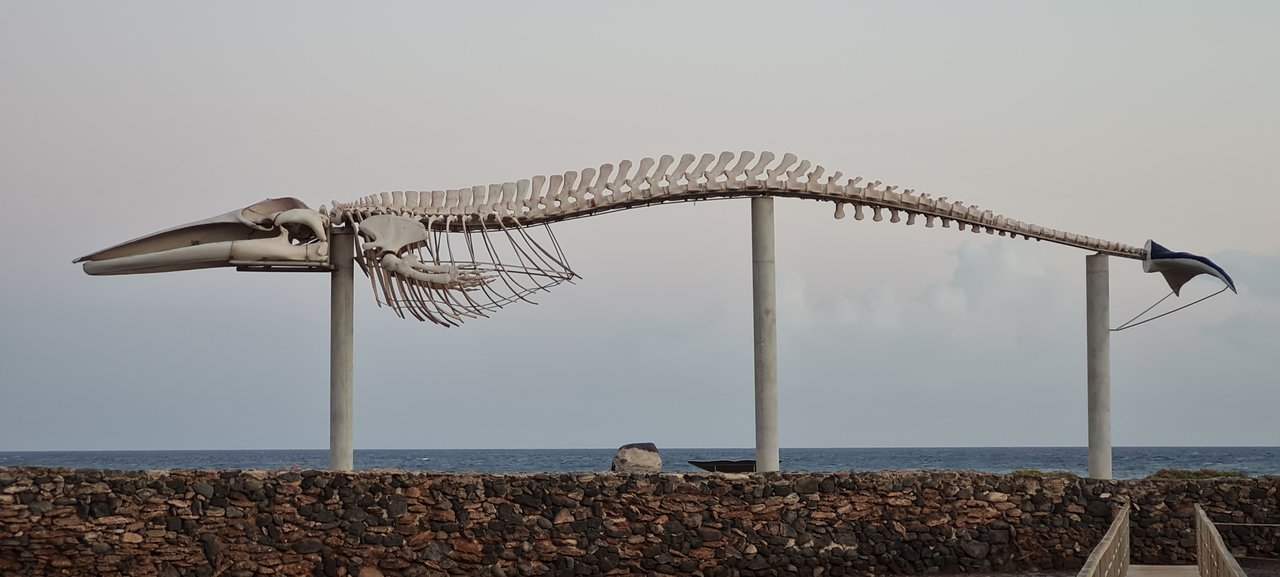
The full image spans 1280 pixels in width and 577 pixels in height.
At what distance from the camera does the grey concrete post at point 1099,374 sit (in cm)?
1797

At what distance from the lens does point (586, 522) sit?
15492mm

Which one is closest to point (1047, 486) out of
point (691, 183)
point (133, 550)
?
point (691, 183)

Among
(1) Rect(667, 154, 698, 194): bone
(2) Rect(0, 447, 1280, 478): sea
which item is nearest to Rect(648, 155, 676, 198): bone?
(1) Rect(667, 154, 698, 194): bone

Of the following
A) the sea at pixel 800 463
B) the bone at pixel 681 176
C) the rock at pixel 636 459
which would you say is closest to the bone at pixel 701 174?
the bone at pixel 681 176

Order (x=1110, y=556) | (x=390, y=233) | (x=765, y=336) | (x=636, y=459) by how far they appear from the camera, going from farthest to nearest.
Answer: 1. (x=636, y=459)
2. (x=765, y=336)
3. (x=390, y=233)
4. (x=1110, y=556)

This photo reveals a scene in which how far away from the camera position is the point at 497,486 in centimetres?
1547

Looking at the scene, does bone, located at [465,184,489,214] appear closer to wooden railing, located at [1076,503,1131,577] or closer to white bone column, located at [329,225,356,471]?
white bone column, located at [329,225,356,471]

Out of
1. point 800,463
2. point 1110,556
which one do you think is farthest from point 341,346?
point 800,463

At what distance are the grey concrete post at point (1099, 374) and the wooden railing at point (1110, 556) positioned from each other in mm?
4217

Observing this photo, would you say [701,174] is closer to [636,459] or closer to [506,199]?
[506,199]

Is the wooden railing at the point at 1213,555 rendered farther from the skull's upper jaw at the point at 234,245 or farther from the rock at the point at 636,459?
the rock at the point at 636,459

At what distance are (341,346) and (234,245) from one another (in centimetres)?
167

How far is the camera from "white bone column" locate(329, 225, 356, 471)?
637 inches

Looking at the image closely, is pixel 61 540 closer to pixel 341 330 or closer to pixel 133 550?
pixel 133 550
